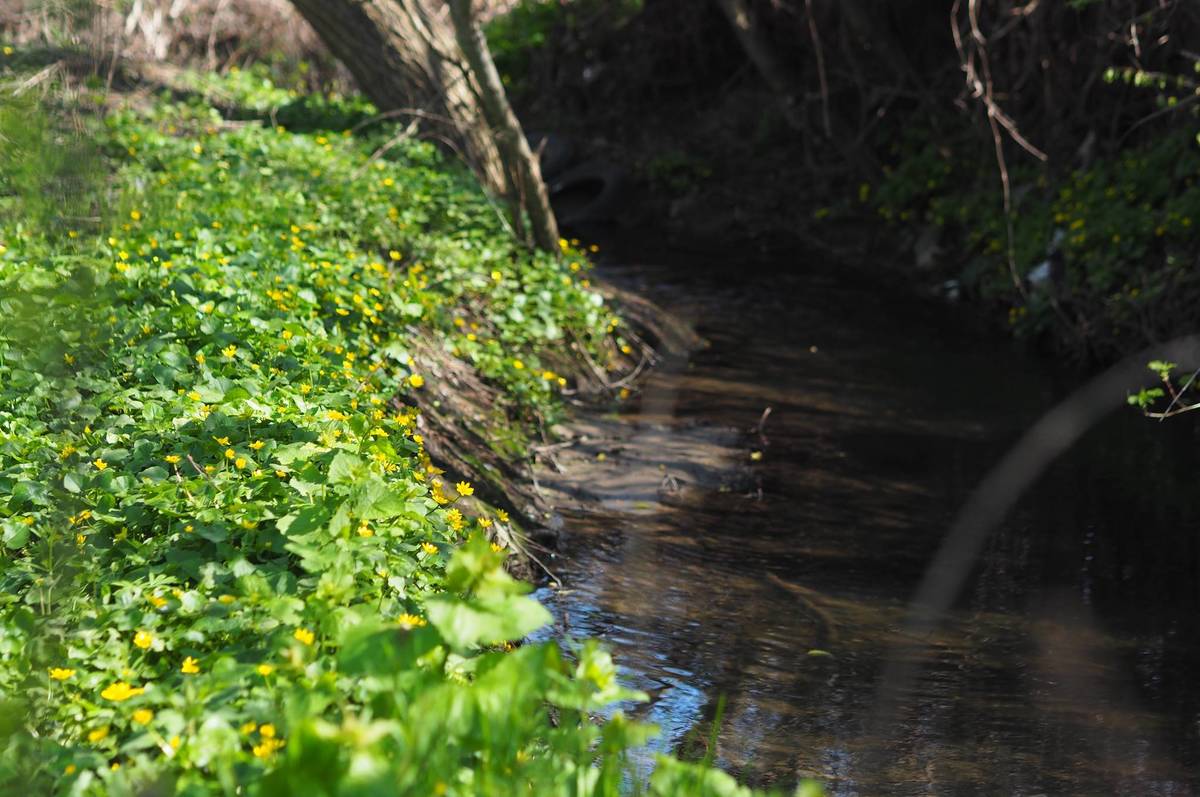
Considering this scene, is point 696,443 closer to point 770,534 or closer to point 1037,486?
point 770,534

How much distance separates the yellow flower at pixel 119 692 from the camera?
2.62m

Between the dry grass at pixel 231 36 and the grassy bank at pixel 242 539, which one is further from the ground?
the dry grass at pixel 231 36

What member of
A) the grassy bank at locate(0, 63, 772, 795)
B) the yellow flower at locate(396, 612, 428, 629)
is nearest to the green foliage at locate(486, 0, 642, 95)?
the grassy bank at locate(0, 63, 772, 795)

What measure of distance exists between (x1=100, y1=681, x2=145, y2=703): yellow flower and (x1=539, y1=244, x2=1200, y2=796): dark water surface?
162 centimetres

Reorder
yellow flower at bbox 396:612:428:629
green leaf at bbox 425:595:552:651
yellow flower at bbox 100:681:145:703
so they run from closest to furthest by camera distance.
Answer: green leaf at bbox 425:595:552:651 → yellow flower at bbox 100:681:145:703 → yellow flower at bbox 396:612:428:629

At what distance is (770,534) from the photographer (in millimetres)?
5516

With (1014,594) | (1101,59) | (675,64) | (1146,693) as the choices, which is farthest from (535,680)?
(675,64)

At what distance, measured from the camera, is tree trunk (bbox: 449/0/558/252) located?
7.74 meters

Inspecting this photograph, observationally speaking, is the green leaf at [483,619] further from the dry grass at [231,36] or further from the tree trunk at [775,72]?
the dry grass at [231,36]

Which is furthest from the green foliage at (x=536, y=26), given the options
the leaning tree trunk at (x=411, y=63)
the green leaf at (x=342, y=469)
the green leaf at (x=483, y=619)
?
the green leaf at (x=483, y=619)

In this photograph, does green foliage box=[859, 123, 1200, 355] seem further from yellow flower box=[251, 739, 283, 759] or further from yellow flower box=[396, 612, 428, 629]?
yellow flower box=[251, 739, 283, 759]

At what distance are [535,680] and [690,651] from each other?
81.0 inches

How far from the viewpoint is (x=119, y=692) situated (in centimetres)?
263

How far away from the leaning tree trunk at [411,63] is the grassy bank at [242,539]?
8.65 feet
